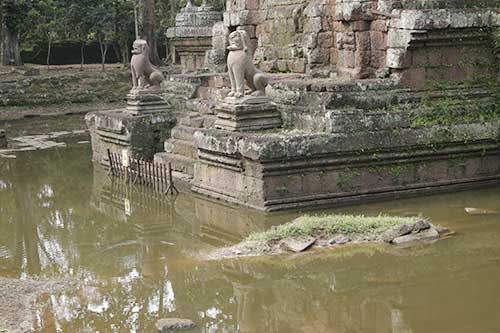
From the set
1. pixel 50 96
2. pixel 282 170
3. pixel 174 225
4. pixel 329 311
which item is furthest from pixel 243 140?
pixel 50 96

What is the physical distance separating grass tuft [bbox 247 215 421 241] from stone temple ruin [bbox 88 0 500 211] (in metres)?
1.45

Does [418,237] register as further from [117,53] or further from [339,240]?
[117,53]

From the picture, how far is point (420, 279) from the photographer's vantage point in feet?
27.8

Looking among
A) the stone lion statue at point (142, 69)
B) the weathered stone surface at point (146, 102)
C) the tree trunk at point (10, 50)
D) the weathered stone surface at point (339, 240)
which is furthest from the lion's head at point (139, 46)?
the tree trunk at point (10, 50)

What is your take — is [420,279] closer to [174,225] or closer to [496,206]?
[496,206]

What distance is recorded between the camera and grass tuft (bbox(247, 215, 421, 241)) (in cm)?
980

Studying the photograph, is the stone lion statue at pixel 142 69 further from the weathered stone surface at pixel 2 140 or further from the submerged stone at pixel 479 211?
the submerged stone at pixel 479 211

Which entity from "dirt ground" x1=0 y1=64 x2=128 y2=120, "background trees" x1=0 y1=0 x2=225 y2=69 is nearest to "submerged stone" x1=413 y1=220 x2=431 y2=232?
"dirt ground" x1=0 y1=64 x2=128 y2=120

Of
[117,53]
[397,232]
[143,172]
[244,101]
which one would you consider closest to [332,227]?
[397,232]

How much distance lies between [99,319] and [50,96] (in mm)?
20436

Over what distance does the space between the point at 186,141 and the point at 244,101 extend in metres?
2.25

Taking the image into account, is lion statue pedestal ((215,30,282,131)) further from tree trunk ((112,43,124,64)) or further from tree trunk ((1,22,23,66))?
tree trunk ((112,43,124,64))

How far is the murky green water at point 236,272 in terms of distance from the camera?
7.60m

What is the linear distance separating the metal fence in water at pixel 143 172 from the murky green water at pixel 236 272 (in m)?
0.47
